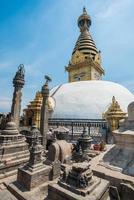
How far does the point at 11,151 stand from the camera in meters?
7.65

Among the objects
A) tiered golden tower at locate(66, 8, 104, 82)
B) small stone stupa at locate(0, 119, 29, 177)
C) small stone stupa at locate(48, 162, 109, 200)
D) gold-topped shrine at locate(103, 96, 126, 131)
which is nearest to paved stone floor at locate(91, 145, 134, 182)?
small stone stupa at locate(48, 162, 109, 200)

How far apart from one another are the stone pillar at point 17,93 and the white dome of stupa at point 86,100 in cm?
835

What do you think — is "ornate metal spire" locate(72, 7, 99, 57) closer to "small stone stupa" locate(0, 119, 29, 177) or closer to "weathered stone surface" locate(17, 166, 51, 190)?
"small stone stupa" locate(0, 119, 29, 177)

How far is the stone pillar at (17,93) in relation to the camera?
38.2 feet

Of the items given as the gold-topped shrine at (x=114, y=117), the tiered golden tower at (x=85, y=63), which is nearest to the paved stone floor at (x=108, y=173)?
the gold-topped shrine at (x=114, y=117)

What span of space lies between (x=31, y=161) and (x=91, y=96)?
1618 cm

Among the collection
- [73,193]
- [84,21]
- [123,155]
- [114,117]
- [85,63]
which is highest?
[84,21]

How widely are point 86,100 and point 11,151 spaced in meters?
13.9

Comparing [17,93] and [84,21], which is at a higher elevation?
[84,21]

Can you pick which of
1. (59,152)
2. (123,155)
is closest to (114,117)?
Result: (59,152)

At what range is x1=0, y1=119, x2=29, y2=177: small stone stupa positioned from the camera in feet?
22.5

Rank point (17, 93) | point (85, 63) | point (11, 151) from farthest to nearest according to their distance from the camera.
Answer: point (85, 63)
point (17, 93)
point (11, 151)

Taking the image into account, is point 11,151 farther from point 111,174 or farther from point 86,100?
point 86,100

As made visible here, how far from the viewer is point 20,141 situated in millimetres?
8320
